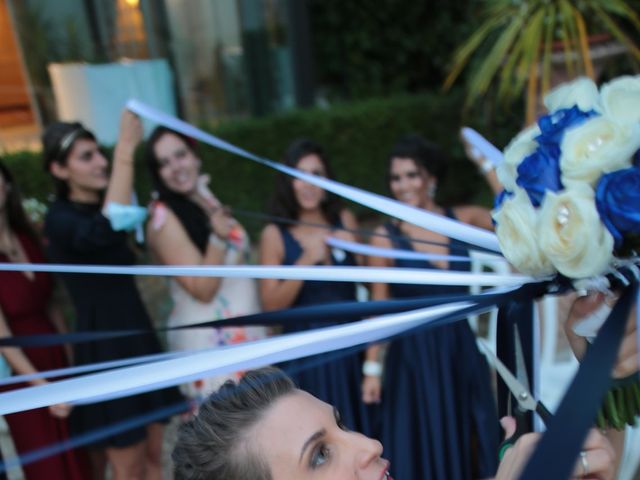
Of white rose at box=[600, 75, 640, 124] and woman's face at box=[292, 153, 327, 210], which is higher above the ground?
white rose at box=[600, 75, 640, 124]

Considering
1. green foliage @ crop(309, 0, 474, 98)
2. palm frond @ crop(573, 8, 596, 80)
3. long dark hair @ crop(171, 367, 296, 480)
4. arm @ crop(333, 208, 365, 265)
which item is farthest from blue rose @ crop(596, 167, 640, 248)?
green foliage @ crop(309, 0, 474, 98)

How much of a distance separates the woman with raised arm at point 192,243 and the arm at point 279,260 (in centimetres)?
10

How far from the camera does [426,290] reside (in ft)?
8.30

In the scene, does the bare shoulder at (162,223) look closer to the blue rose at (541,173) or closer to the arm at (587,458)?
the blue rose at (541,173)

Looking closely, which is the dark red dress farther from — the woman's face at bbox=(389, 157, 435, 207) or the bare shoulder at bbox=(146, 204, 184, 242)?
the woman's face at bbox=(389, 157, 435, 207)

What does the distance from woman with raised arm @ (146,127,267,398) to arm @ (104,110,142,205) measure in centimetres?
21

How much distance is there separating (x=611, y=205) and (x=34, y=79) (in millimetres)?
5510

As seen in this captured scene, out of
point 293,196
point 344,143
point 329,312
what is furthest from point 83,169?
point 344,143

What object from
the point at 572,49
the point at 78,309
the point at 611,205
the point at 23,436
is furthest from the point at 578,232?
the point at 572,49

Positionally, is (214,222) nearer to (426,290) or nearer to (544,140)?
(426,290)

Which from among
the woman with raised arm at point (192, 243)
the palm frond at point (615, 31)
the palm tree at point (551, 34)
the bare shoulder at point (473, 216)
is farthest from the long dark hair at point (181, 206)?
the palm frond at point (615, 31)

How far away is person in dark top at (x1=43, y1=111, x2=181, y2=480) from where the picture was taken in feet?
7.77

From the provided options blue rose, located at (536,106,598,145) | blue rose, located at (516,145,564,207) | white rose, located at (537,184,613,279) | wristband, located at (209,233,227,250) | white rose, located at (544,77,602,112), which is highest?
white rose, located at (544,77,602,112)

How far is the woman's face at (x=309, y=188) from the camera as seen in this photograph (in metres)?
2.70
